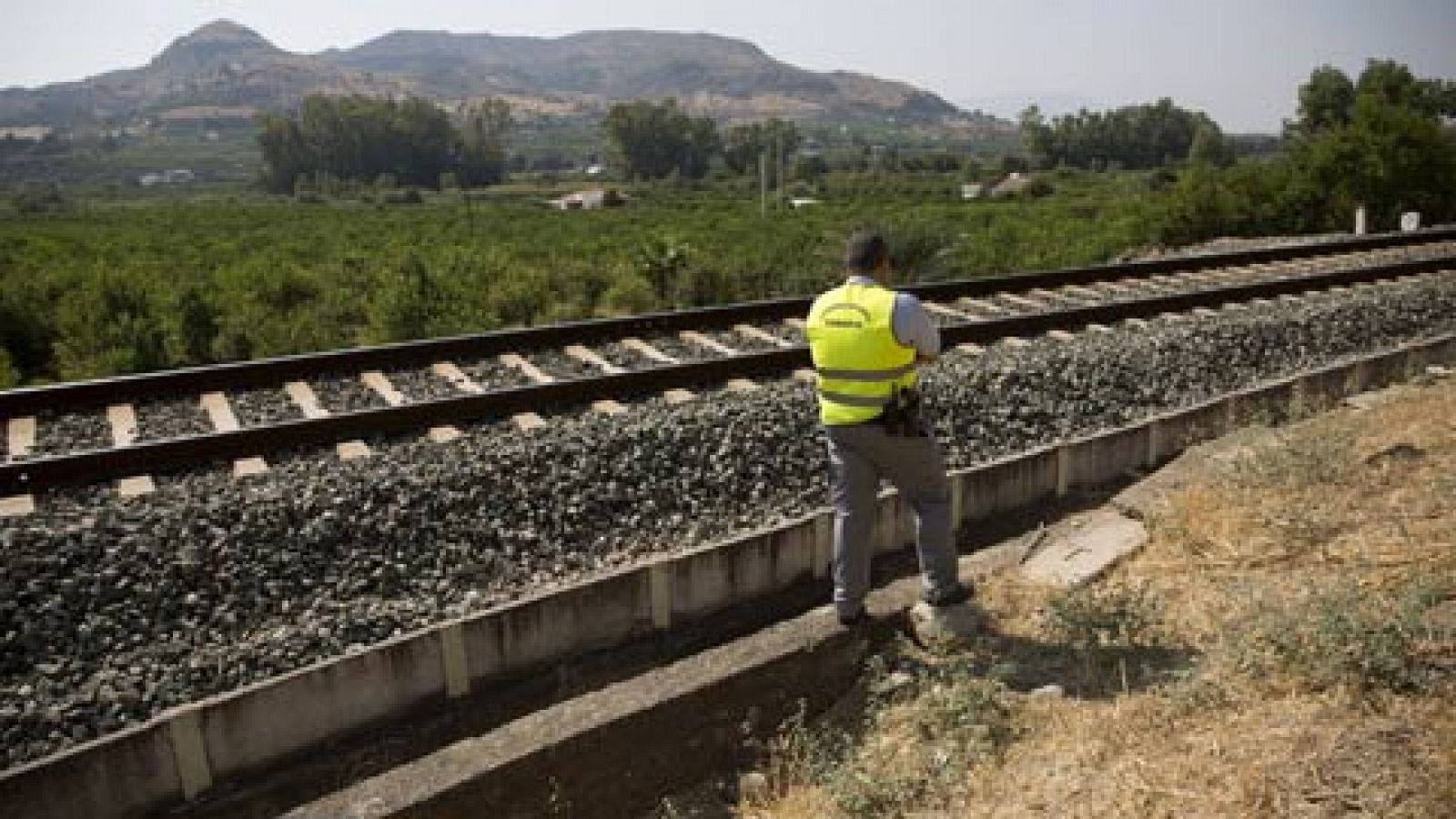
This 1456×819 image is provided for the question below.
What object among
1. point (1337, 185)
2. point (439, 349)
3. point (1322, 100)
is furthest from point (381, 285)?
point (1322, 100)

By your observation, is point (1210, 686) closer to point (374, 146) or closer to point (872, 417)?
point (872, 417)

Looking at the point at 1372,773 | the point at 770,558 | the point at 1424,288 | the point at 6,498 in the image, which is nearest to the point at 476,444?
the point at 770,558

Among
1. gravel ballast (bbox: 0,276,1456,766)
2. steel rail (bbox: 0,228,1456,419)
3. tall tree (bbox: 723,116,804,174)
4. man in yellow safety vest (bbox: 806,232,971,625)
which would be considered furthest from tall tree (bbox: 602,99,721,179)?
man in yellow safety vest (bbox: 806,232,971,625)

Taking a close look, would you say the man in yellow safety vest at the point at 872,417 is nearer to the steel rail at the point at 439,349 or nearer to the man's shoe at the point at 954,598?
the man's shoe at the point at 954,598

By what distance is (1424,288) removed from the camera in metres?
11.4

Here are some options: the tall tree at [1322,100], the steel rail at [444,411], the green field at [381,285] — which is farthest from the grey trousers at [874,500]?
the tall tree at [1322,100]

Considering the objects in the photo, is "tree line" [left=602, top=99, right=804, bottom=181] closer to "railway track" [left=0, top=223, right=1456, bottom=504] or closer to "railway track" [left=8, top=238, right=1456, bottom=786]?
"railway track" [left=0, top=223, right=1456, bottom=504]

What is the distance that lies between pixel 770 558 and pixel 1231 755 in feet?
8.32

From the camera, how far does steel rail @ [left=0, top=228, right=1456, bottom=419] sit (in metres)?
7.62

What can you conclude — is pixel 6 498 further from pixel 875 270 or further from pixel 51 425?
pixel 875 270

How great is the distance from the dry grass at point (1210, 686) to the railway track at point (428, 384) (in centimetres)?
352

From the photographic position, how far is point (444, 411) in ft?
23.0

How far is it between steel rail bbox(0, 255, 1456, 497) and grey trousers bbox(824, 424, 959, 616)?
10.2ft

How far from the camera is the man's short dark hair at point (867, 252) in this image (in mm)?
4535
